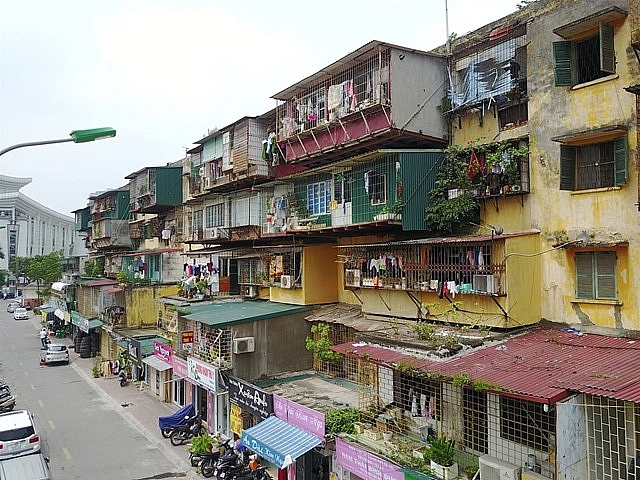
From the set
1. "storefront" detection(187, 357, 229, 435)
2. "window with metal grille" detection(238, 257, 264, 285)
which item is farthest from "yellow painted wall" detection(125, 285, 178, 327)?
"storefront" detection(187, 357, 229, 435)

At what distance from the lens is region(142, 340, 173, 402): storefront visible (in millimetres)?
25938

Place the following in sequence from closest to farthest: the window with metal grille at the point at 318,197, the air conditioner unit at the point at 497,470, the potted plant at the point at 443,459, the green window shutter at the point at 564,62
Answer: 1. the air conditioner unit at the point at 497,470
2. the potted plant at the point at 443,459
3. the green window shutter at the point at 564,62
4. the window with metal grille at the point at 318,197

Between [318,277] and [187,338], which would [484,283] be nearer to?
[318,277]

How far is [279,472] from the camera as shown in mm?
16359

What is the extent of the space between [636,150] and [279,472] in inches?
514

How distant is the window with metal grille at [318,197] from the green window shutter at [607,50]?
9859 millimetres

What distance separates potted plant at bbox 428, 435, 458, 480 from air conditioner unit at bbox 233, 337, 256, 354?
9.35 meters

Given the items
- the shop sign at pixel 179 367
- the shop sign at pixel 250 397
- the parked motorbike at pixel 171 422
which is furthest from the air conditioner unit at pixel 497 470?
the shop sign at pixel 179 367

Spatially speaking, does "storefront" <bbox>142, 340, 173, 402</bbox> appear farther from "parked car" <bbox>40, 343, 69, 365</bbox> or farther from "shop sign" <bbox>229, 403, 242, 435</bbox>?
"parked car" <bbox>40, 343, 69, 365</bbox>

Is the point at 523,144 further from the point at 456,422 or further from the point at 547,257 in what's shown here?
the point at 456,422

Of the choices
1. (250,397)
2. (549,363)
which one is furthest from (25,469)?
(549,363)

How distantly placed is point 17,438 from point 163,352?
8.97m

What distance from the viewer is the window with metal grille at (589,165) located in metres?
12.0

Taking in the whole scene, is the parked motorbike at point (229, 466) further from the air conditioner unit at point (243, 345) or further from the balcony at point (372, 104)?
the balcony at point (372, 104)
